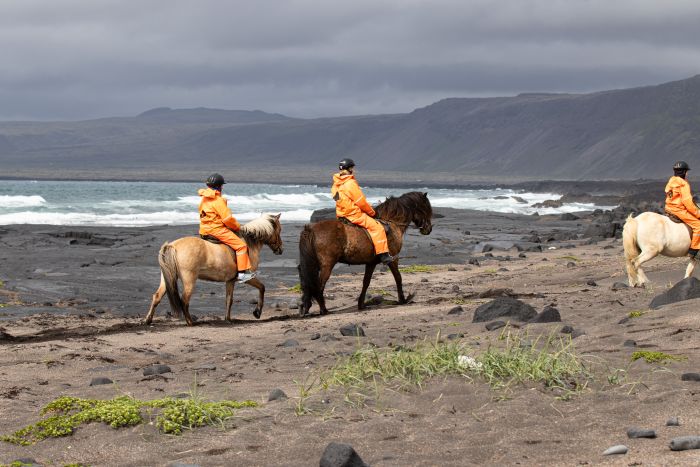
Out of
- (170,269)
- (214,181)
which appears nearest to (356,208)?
(214,181)

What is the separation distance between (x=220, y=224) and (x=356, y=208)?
2045mm

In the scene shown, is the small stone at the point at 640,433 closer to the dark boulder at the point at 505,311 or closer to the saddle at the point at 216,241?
the dark boulder at the point at 505,311

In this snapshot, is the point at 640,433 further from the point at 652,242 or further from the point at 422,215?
the point at 422,215

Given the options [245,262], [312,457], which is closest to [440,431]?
[312,457]

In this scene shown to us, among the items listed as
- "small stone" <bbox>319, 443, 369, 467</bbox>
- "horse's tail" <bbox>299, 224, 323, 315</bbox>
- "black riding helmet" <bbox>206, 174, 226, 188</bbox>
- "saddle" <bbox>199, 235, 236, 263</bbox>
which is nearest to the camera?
"small stone" <bbox>319, 443, 369, 467</bbox>

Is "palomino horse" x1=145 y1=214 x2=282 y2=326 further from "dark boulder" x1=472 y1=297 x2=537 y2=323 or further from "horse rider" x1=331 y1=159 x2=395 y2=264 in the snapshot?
"dark boulder" x1=472 y1=297 x2=537 y2=323

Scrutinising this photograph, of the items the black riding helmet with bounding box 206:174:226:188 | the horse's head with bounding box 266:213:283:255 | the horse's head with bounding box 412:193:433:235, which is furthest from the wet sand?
the black riding helmet with bounding box 206:174:226:188

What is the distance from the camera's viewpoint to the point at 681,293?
11734mm

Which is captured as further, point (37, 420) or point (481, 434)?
point (37, 420)

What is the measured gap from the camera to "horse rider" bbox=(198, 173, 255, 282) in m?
13.9

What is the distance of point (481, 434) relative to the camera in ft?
22.4

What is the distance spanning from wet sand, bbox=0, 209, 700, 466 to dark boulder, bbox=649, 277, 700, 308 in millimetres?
294

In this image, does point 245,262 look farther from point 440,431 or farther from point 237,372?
point 440,431

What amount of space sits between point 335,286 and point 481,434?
42.3ft
